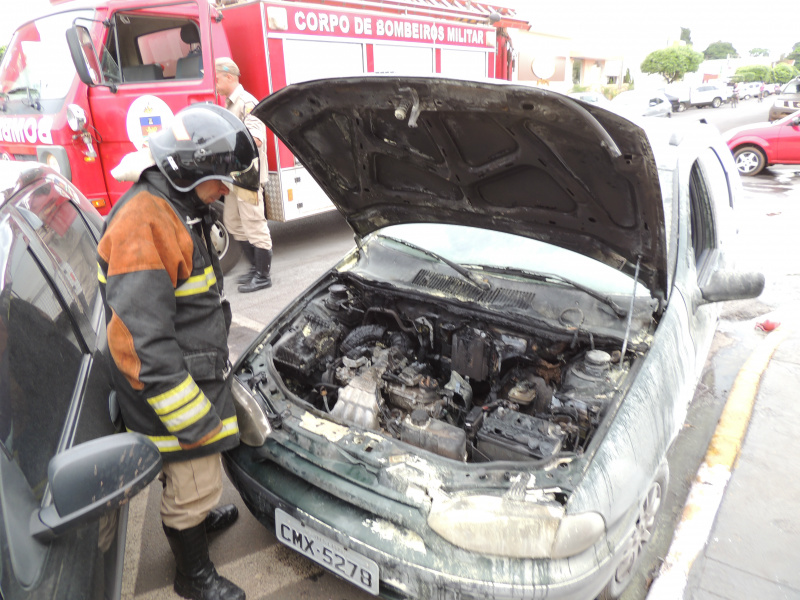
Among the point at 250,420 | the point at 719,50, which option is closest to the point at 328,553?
the point at 250,420

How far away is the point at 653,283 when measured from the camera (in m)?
2.32

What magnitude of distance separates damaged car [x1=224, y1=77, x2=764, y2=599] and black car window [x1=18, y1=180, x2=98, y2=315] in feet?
2.42

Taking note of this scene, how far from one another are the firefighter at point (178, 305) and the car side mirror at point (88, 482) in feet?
1.18

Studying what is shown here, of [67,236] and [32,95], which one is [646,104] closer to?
[32,95]

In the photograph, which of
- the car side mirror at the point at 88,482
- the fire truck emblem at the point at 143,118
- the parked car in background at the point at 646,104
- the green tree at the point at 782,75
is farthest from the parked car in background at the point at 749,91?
the car side mirror at the point at 88,482

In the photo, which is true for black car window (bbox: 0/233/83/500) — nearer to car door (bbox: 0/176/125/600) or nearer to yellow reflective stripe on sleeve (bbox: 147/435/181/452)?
car door (bbox: 0/176/125/600)

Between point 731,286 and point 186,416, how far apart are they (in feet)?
7.83

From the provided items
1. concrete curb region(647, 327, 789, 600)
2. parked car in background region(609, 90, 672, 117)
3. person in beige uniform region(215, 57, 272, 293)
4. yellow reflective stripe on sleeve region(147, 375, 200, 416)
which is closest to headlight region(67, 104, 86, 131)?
person in beige uniform region(215, 57, 272, 293)

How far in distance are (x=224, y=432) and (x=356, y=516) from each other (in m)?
0.59

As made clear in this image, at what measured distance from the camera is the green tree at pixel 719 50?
8575 centimetres

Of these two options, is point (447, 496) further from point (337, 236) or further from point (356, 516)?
point (337, 236)

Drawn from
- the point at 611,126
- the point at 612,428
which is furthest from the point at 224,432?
→ the point at 611,126

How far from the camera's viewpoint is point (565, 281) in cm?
259

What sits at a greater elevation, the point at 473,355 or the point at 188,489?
the point at 473,355
